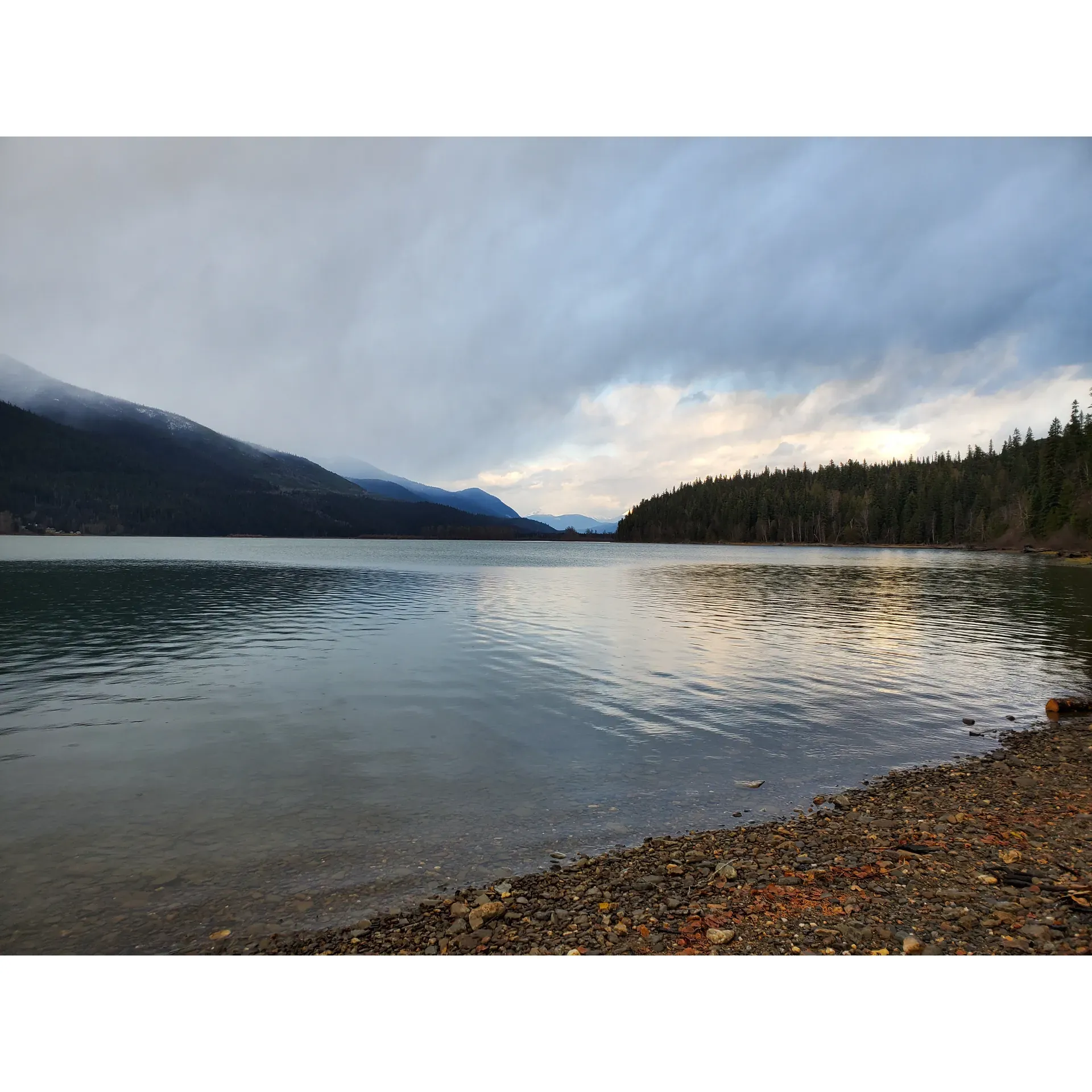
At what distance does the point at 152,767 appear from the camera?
15.4m

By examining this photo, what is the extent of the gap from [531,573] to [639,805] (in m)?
83.7

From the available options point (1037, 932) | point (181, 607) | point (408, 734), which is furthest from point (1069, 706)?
point (181, 607)

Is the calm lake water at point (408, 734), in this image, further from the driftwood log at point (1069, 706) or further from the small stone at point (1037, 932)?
the small stone at point (1037, 932)

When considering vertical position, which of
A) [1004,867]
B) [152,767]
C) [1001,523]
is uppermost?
[1001,523]

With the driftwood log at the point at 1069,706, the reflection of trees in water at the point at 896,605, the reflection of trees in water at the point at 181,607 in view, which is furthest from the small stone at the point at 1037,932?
the reflection of trees in water at the point at 181,607

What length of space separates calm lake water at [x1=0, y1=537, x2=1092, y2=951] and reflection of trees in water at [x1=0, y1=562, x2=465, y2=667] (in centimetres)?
50

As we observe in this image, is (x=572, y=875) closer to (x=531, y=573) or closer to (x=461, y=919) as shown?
(x=461, y=919)

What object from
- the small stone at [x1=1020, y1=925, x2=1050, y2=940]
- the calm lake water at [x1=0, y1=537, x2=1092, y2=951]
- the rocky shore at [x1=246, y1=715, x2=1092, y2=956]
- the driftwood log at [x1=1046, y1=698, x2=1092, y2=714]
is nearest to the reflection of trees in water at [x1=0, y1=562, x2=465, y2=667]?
the calm lake water at [x1=0, y1=537, x2=1092, y2=951]

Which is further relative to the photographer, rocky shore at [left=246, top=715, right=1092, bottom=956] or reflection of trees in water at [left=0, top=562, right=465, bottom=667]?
reflection of trees in water at [left=0, top=562, right=465, bottom=667]

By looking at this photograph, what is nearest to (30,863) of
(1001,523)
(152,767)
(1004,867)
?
(152,767)

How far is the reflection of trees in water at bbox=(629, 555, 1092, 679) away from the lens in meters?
35.3

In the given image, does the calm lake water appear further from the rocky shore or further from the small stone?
the small stone

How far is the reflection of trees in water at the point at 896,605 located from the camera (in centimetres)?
3534

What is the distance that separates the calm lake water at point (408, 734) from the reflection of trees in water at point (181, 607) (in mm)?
496
